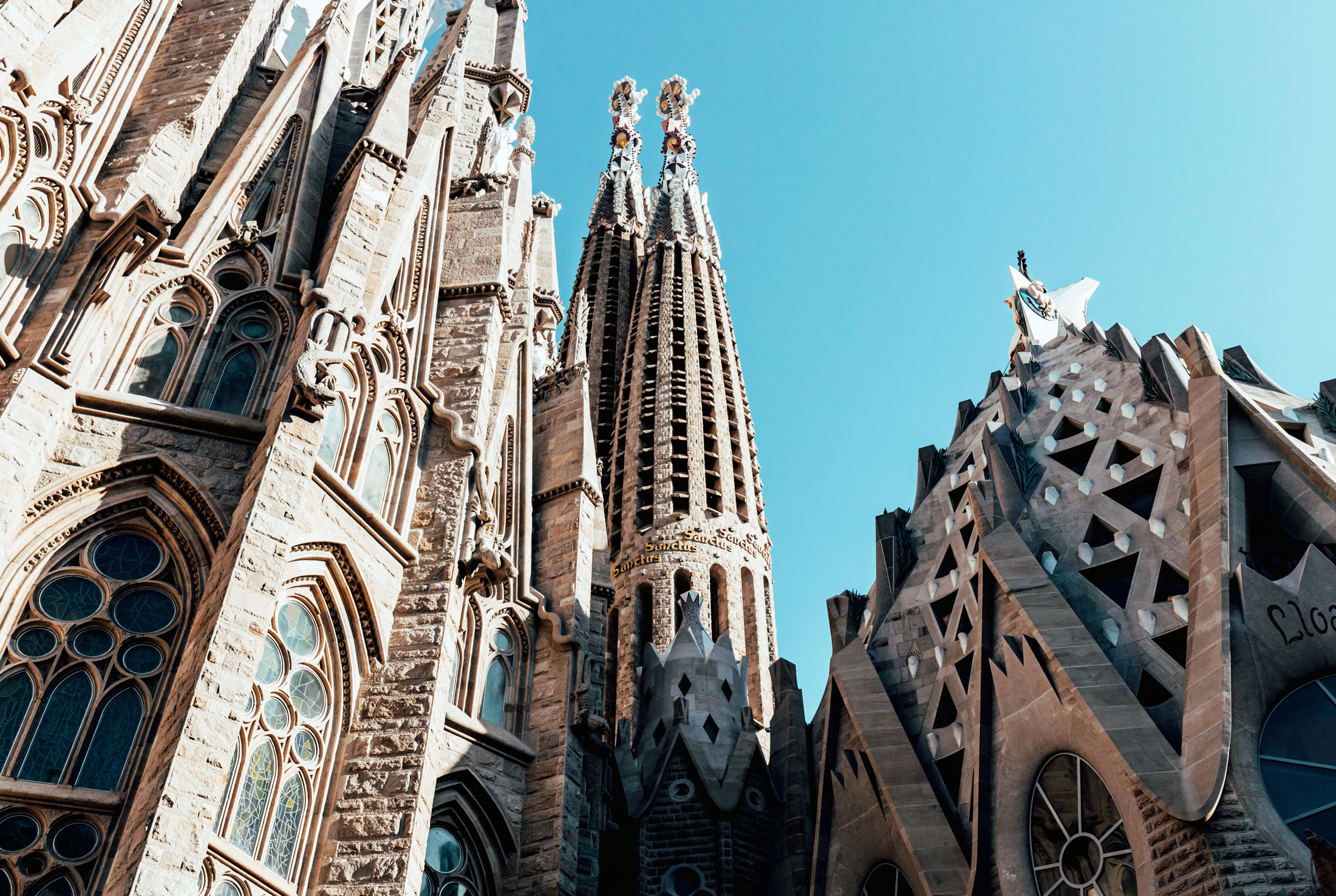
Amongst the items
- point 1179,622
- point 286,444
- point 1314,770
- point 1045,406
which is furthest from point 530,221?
point 1314,770

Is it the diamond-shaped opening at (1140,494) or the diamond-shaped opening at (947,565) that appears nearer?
the diamond-shaped opening at (1140,494)

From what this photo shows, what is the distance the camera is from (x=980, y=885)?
1304cm

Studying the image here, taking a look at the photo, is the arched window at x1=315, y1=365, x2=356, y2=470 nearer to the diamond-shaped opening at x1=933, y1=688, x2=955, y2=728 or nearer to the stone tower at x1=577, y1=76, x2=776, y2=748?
the diamond-shaped opening at x1=933, y1=688, x2=955, y2=728

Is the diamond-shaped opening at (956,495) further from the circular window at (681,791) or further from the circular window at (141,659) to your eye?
the circular window at (141,659)

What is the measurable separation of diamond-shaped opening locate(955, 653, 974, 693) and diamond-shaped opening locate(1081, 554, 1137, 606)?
1.72 m

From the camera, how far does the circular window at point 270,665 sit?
11.2 metres

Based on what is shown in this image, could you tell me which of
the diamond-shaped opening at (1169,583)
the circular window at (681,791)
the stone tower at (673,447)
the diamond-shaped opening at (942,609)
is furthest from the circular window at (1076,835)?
the stone tower at (673,447)

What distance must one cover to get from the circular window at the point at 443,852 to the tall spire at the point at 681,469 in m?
12.8

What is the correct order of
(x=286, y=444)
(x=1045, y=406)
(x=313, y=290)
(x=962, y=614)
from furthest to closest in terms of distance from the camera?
1. (x=1045, y=406)
2. (x=962, y=614)
3. (x=313, y=290)
4. (x=286, y=444)

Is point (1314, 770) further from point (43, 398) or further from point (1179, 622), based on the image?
point (43, 398)

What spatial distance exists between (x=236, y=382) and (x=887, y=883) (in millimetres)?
9275

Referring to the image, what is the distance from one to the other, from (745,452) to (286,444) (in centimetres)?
2580

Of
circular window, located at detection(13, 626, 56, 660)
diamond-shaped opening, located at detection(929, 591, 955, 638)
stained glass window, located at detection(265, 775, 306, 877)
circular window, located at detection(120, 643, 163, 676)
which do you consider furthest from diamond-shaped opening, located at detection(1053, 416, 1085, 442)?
circular window, located at detection(13, 626, 56, 660)

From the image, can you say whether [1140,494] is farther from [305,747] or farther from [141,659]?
[141,659]
